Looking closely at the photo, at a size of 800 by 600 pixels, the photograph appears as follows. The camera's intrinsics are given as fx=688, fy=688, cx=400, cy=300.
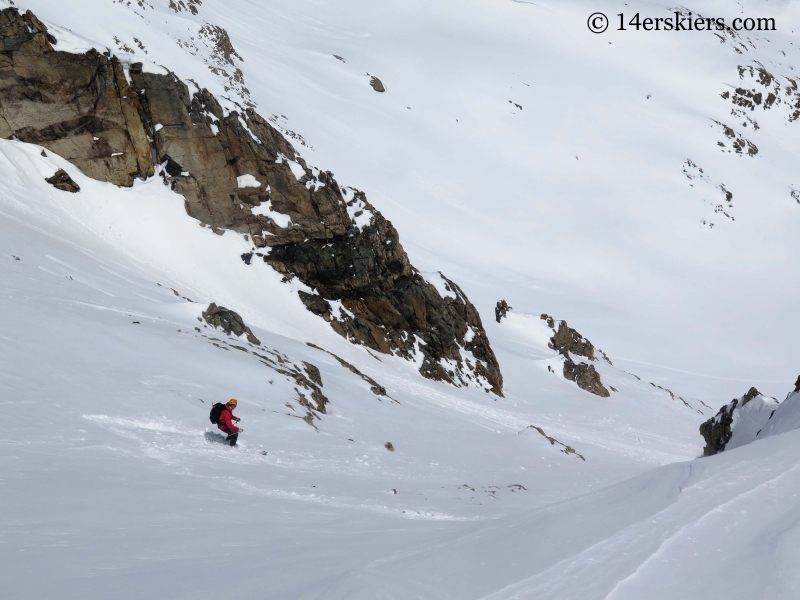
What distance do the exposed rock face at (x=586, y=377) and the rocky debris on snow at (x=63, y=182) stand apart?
22235 millimetres

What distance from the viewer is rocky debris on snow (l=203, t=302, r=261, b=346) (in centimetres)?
1742

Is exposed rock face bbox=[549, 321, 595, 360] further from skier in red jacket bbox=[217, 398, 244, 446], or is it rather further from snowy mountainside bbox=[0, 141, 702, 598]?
skier in red jacket bbox=[217, 398, 244, 446]

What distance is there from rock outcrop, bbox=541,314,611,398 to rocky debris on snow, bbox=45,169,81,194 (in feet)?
72.9

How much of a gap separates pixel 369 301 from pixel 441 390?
4.76 metres

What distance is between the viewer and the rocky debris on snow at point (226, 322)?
57.2 ft

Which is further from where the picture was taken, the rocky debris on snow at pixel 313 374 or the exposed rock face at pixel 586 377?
the exposed rock face at pixel 586 377

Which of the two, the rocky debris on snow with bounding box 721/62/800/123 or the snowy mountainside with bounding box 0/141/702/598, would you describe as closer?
the snowy mountainside with bounding box 0/141/702/598

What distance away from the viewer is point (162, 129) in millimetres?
24875

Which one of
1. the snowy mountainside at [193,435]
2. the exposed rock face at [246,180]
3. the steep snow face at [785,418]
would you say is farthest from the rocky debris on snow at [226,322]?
the steep snow face at [785,418]

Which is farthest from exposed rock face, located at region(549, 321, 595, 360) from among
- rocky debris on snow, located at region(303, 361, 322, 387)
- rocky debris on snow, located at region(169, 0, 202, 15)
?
rocky debris on snow, located at region(169, 0, 202, 15)

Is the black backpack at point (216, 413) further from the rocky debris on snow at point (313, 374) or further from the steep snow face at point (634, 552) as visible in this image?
the rocky debris on snow at point (313, 374)

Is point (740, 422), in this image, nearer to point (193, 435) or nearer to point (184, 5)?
point (193, 435)

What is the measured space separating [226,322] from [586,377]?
20.1m

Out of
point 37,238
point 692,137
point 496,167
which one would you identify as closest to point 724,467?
point 37,238
